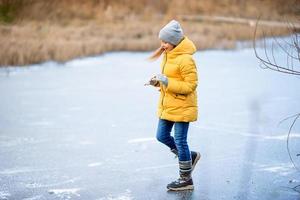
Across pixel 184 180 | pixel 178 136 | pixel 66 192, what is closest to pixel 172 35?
pixel 178 136

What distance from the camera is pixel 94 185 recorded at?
5629 mm

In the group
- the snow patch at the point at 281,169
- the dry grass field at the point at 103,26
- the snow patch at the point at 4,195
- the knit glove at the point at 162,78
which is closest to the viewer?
the knit glove at the point at 162,78

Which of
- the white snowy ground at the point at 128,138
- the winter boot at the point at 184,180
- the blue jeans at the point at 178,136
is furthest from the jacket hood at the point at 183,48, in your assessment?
the white snowy ground at the point at 128,138

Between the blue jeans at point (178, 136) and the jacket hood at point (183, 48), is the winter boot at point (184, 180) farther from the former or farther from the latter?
the jacket hood at point (183, 48)

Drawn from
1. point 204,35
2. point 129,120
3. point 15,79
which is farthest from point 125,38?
point 129,120

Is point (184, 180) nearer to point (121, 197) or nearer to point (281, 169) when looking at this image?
point (121, 197)

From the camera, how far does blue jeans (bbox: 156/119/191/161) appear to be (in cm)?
534

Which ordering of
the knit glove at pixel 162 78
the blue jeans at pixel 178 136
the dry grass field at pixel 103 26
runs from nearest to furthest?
the knit glove at pixel 162 78 → the blue jeans at pixel 178 136 → the dry grass field at pixel 103 26

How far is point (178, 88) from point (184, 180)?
936mm

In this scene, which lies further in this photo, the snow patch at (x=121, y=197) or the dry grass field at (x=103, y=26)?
the dry grass field at (x=103, y=26)

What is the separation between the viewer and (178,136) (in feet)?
17.6

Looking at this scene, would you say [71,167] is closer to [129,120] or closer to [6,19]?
[129,120]

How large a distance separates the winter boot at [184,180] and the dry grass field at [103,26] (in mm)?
9487

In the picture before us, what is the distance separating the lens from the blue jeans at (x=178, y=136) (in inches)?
210
